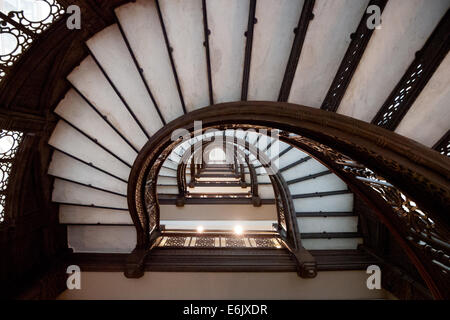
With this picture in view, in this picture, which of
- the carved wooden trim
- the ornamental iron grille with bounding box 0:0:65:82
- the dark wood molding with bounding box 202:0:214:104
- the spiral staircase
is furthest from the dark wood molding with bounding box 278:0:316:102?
the ornamental iron grille with bounding box 0:0:65:82

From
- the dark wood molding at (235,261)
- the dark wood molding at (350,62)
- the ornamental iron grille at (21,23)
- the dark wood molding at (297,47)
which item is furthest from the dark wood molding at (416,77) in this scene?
the ornamental iron grille at (21,23)

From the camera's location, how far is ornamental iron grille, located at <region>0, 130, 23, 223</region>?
268 cm

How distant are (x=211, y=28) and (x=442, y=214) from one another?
6.53 ft

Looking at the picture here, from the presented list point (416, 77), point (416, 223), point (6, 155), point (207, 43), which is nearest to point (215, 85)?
point (207, 43)

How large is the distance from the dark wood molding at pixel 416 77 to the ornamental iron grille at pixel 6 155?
4.05 m

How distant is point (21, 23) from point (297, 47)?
7.89 feet

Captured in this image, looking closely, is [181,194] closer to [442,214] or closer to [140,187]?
[140,187]

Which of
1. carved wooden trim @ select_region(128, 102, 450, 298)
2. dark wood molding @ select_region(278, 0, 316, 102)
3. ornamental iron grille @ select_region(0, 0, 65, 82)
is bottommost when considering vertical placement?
carved wooden trim @ select_region(128, 102, 450, 298)

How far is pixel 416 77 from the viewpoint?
1.45 metres

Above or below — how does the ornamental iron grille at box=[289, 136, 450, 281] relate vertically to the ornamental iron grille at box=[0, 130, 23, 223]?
below

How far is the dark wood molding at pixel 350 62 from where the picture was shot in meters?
1.44

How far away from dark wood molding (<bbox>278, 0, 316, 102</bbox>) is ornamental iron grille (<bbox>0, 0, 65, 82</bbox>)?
2.09 metres

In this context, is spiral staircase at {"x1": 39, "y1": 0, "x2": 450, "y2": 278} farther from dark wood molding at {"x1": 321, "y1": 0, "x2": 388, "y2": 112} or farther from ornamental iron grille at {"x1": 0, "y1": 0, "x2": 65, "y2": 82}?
ornamental iron grille at {"x1": 0, "y1": 0, "x2": 65, "y2": 82}

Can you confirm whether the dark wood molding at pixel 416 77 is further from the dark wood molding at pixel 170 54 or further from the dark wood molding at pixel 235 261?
the dark wood molding at pixel 235 261
